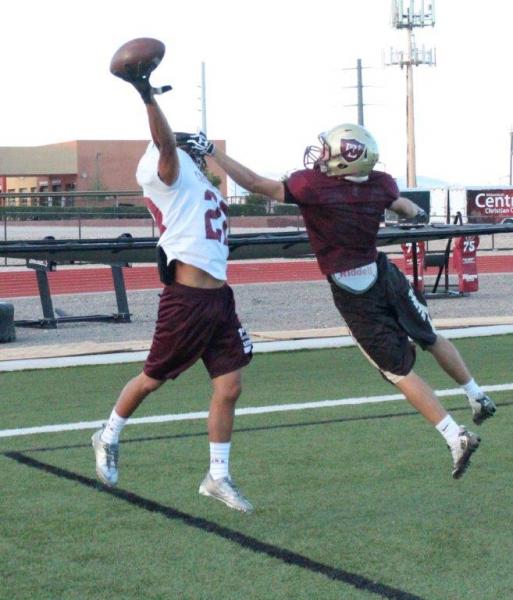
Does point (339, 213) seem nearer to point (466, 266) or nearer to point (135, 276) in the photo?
point (466, 266)

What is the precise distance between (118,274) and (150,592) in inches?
464

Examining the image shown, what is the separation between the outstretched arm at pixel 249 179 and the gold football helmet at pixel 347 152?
0.26 metres

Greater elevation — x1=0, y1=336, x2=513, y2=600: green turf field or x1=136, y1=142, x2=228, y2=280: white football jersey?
x1=136, y1=142, x2=228, y2=280: white football jersey

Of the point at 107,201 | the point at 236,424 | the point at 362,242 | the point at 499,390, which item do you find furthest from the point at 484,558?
the point at 107,201

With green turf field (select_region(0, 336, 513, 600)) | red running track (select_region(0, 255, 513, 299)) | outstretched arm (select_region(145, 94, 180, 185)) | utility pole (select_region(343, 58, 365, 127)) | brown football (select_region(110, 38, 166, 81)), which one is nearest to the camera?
green turf field (select_region(0, 336, 513, 600))

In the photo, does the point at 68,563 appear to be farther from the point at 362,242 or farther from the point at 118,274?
the point at 118,274

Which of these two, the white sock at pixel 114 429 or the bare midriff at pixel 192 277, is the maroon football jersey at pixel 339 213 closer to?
the bare midriff at pixel 192 277

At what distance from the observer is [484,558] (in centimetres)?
506

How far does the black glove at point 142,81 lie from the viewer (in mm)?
5291

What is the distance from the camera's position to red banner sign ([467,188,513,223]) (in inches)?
1923

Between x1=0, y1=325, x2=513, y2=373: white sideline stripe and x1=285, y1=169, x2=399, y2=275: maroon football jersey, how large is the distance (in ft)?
16.9

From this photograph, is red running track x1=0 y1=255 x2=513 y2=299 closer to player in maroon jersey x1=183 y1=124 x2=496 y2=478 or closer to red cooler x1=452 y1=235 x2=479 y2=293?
red cooler x1=452 y1=235 x2=479 y2=293

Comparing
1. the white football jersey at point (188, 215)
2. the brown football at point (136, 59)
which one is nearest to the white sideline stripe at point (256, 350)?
the white football jersey at point (188, 215)

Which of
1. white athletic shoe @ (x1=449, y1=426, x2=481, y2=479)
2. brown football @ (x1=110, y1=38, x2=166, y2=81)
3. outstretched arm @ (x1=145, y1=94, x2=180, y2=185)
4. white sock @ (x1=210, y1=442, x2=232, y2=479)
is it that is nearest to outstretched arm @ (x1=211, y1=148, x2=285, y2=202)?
outstretched arm @ (x1=145, y1=94, x2=180, y2=185)
